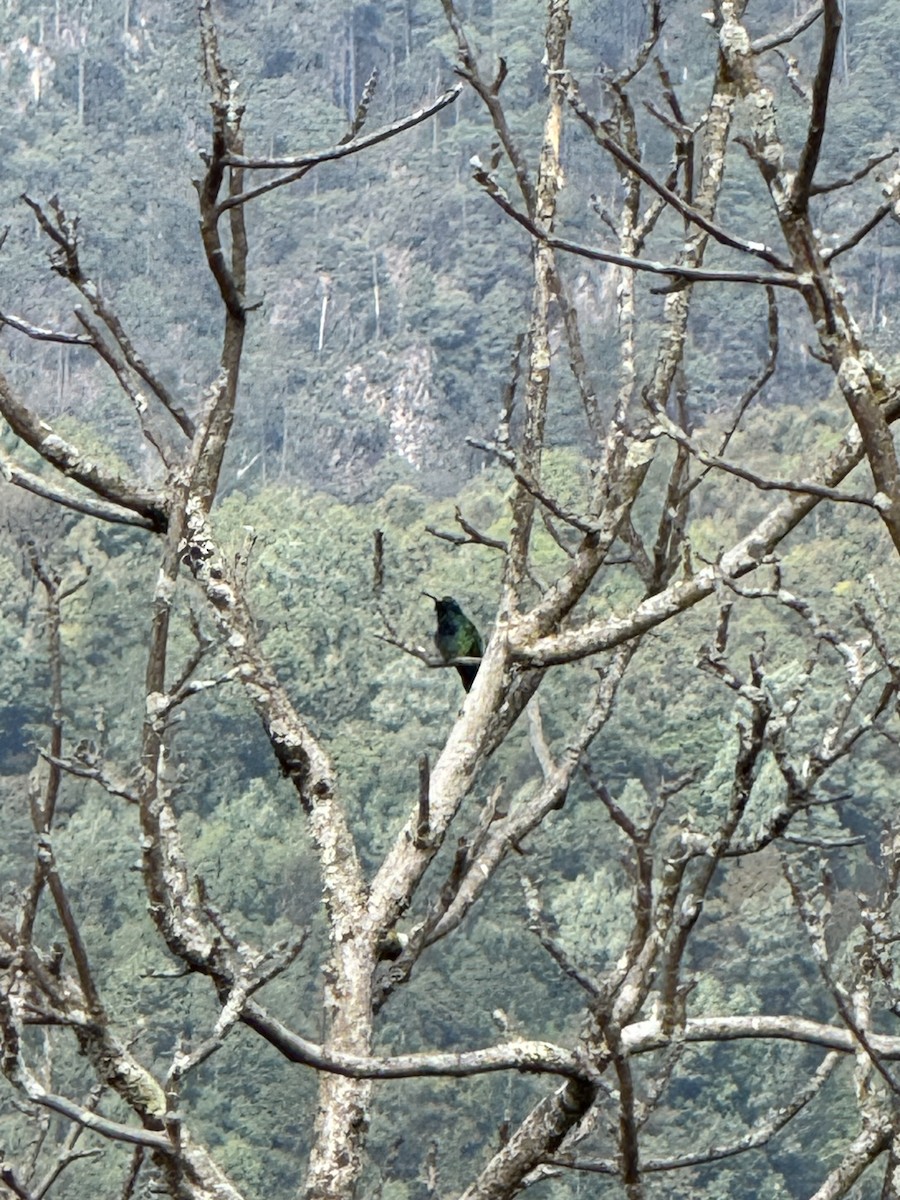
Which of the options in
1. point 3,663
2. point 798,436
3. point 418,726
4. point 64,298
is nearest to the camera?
point 418,726

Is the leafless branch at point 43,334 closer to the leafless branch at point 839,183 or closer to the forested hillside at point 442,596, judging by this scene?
the forested hillside at point 442,596

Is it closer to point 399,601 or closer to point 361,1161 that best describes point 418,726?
point 399,601

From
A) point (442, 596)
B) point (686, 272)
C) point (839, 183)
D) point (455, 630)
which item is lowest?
point (686, 272)

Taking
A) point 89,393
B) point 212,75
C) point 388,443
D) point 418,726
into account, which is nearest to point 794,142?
point 388,443

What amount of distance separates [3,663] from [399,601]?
662cm

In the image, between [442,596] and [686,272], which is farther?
[442,596]

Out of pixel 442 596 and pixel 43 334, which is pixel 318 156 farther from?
pixel 442 596

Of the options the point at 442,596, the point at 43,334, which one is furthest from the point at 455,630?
the point at 43,334

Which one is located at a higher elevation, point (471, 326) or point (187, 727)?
point (471, 326)

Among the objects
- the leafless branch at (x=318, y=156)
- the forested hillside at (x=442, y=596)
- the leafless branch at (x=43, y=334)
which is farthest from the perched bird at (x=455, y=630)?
the leafless branch at (x=318, y=156)

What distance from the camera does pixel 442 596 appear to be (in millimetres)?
6566

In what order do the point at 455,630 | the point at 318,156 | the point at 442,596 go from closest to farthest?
1. the point at 318,156
2. the point at 455,630
3. the point at 442,596

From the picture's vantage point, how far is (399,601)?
99.8ft

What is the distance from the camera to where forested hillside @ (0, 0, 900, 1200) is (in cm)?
266
